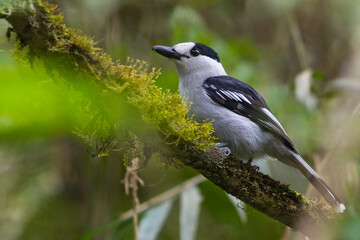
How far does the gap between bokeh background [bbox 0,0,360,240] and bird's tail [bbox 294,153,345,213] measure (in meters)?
0.33

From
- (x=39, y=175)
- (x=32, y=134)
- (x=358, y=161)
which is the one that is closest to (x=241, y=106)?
(x=358, y=161)

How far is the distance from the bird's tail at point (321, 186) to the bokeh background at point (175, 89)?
326 mm

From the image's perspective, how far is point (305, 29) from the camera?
6.00 meters

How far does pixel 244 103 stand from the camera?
2.80m

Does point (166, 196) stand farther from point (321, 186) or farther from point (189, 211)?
point (321, 186)

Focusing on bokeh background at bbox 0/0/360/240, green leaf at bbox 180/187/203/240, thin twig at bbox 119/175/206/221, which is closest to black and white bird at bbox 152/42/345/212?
bokeh background at bbox 0/0/360/240

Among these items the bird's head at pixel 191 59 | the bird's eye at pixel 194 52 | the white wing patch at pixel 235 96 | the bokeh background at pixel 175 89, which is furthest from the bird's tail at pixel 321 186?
the bird's eye at pixel 194 52

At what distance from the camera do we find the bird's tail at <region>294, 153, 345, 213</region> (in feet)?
8.19

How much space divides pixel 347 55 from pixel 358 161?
7.42 feet

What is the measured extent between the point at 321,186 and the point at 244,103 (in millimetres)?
757

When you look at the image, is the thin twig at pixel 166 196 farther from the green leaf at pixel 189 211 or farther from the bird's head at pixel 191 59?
the bird's head at pixel 191 59

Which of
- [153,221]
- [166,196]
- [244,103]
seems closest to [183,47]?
[244,103]

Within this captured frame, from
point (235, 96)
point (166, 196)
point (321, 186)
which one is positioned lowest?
point (166, 196)

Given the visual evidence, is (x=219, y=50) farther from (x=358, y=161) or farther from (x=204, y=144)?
(x=204, y=144)
